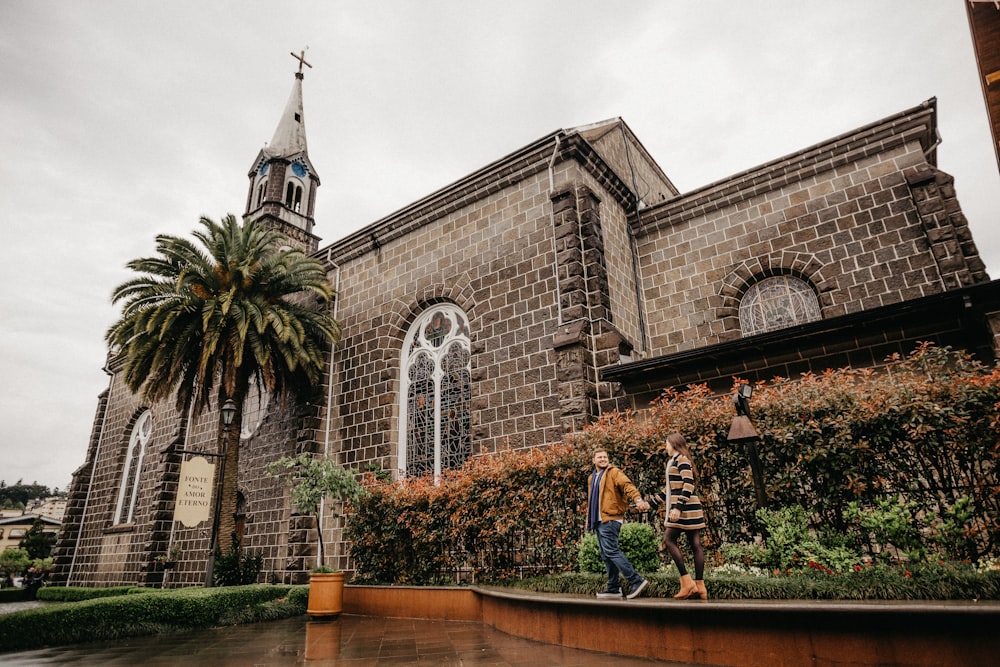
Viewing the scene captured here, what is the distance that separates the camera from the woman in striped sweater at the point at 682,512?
543 centimetres

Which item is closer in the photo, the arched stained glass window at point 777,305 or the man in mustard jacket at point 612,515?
the man in mustard jacket at point 612,515

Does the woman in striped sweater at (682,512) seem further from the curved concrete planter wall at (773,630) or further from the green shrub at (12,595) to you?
the green shrub at (12,595)

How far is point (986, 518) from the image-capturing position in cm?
532

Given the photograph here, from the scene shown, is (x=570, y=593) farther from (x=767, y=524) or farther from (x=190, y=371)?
(x=190, y=371)

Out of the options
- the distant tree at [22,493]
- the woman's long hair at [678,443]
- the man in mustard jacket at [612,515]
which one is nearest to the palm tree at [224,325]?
the man in mustard jacket at [612,515]

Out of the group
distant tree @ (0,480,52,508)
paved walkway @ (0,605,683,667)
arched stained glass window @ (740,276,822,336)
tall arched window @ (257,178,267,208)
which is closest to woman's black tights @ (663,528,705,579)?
paved walkway @ (0,605,683,667)

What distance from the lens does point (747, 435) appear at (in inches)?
244

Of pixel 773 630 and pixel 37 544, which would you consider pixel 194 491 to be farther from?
pixel 37 544

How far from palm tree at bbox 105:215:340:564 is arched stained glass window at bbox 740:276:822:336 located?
36.5 ft

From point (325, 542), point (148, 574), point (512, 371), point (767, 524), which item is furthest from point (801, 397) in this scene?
point (148, 574)

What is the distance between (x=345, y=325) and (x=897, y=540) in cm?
1402

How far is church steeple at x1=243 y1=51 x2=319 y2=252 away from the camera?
1035 inches

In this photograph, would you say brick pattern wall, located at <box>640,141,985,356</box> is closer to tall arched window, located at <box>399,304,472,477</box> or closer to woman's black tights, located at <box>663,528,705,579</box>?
tall arched window, located at <box>399,304,472,477</box>

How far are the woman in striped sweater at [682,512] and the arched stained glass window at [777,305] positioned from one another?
24.1 ft
